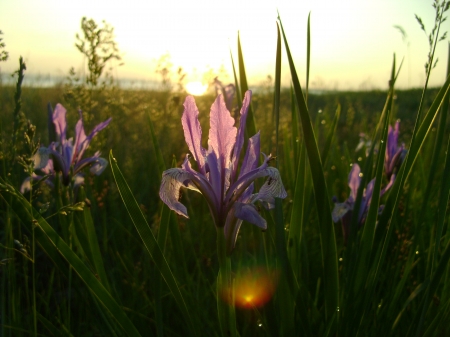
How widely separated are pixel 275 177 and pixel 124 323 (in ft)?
1.61

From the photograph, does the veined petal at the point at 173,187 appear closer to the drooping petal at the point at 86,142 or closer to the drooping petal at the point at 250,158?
the drooping petal at the point at 250,158

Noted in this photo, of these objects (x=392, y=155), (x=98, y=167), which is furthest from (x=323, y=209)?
(x=392, y=155)

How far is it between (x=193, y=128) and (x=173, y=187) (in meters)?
0.15

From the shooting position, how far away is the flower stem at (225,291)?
0.96 meters

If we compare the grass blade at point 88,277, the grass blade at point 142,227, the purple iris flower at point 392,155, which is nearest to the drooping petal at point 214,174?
the grass blade at point 142,227

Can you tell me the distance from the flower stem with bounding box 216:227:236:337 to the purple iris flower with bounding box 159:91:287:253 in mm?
36

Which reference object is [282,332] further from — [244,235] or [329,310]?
[244,235]

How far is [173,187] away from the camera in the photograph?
0.99m

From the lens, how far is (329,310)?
118cm

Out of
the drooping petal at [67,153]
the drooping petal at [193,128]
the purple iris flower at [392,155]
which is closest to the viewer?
the drooping petal at [193,128]

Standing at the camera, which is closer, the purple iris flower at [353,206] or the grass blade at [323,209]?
the grass blade at [323,209]

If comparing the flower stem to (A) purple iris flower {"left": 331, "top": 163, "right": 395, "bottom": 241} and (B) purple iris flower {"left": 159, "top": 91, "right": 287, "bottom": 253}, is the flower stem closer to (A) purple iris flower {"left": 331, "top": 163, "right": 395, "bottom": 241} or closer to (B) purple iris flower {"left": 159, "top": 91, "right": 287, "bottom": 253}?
(B) purple iris flower {"left": 159, "top": 91, "right": 287, "bottom": 253}

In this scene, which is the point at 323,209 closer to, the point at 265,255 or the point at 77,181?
the point at 265,255

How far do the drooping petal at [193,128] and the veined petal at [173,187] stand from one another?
0.29 feet
